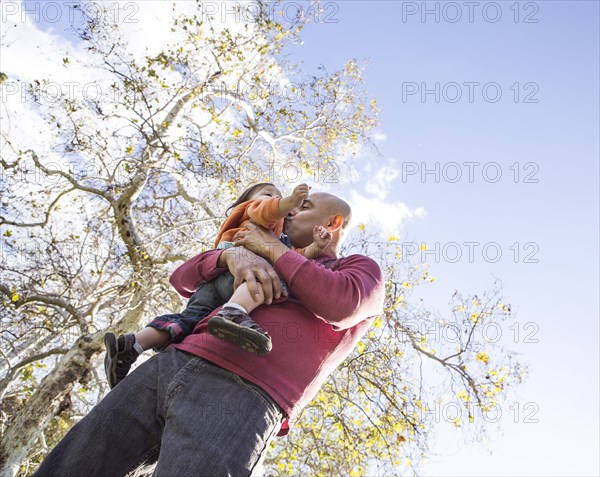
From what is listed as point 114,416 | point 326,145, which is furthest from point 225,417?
point 326,145

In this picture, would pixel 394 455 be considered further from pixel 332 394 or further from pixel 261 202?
pixel 261 202

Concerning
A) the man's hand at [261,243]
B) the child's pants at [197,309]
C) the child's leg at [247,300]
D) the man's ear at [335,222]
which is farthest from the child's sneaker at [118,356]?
the man's ear at [335,222]

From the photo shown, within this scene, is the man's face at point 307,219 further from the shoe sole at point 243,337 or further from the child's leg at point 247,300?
the shoe sole at point 243,337

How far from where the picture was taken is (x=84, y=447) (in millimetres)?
1486

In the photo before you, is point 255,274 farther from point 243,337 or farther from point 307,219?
point 307,219

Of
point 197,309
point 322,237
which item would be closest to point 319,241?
point 322,237

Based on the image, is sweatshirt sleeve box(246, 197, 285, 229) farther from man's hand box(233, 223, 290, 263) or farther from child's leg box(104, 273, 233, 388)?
child's leg box(104, 273, 233, 388)

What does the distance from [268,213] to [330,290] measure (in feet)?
2.36

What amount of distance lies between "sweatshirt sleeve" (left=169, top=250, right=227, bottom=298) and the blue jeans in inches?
20.3

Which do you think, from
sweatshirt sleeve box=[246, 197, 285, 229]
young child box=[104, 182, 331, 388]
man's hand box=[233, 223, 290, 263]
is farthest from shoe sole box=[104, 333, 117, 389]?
sweatshirt sleeve box=[246, 197, 285, 229]

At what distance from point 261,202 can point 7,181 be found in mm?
6967

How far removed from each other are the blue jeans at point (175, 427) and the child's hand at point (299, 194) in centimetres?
85

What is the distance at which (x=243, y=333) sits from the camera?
1512 millimetres

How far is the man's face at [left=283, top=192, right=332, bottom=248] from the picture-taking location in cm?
235
